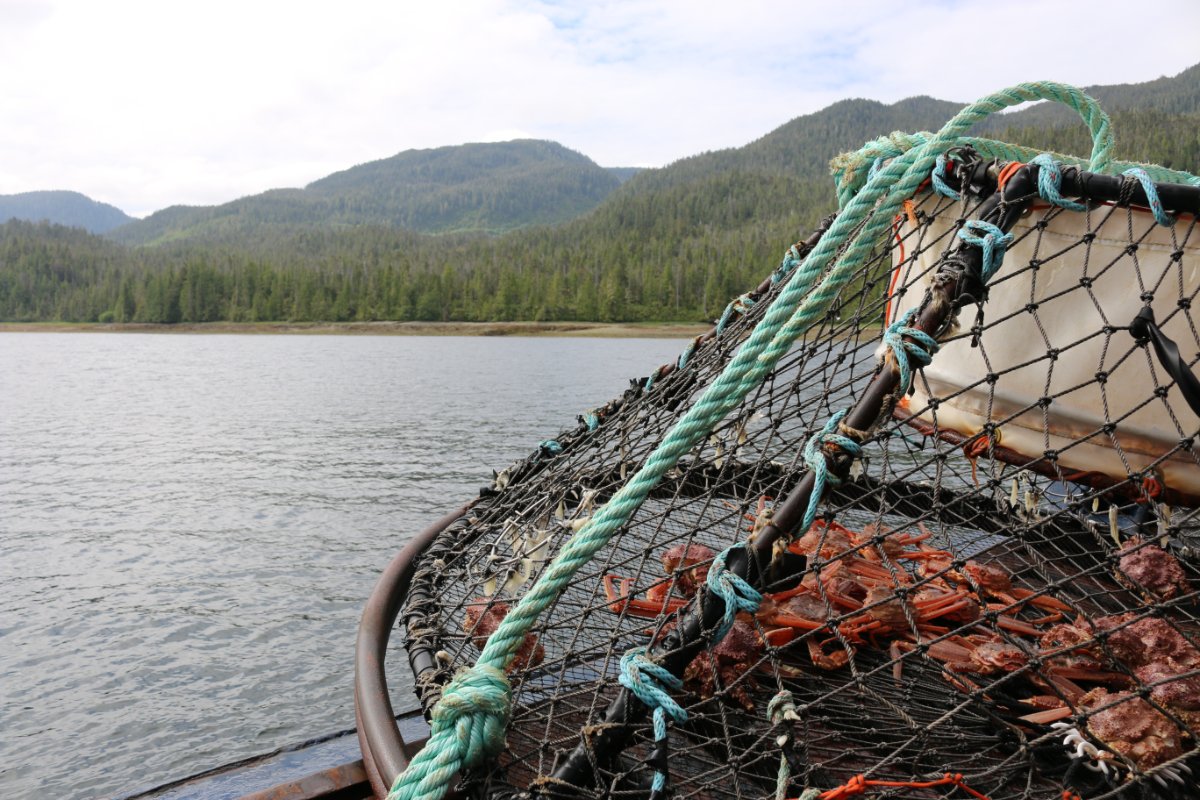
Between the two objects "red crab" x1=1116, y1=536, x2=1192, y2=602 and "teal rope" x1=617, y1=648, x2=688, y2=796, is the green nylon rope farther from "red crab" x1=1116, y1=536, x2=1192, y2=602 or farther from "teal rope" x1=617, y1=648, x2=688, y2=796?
"red crab" x1=1116, y1=536, x2=1192, y2=602

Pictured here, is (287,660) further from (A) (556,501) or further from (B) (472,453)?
(B) (472,453)

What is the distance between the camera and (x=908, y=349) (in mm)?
2131

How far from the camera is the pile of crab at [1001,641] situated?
2410 millimetres

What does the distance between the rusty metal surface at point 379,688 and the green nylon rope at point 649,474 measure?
0.37m

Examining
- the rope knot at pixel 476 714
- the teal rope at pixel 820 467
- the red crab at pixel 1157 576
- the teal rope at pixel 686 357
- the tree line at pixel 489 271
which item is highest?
the tree line at pixel 489 271

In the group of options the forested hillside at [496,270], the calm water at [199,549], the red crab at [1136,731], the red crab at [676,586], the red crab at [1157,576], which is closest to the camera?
the red crab at [1136,731]

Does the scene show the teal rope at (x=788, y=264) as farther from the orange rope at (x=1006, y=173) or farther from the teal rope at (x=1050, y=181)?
the teal rope at (x=1050, y=181)

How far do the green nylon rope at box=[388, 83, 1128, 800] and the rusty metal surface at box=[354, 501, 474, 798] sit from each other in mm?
365

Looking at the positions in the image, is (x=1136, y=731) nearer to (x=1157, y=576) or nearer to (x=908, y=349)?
(x=1157, y=576)

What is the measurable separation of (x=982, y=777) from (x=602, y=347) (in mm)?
62588

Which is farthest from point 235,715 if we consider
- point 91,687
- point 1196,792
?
point 1196,792

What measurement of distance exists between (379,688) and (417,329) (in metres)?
90.4

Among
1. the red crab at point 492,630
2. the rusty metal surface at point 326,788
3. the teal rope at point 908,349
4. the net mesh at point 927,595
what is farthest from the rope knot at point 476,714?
the teal rope at point 908,349

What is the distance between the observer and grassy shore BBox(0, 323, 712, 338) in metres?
81.4
